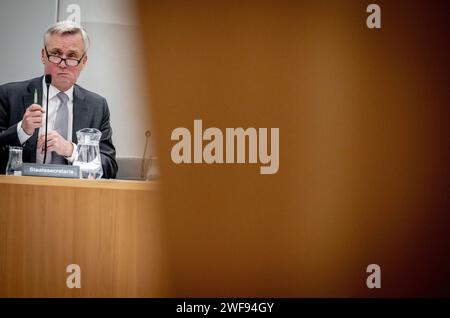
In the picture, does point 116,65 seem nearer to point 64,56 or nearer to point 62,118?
point 64,56

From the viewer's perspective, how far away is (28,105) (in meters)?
2.87

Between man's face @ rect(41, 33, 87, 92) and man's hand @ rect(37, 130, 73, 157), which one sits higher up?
man's face @ rect(41, 33, 87, 92)

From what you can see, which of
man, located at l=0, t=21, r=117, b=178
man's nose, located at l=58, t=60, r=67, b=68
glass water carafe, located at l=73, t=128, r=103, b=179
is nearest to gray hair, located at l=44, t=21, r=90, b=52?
man, located at l=0, t=21, r=117, b=178

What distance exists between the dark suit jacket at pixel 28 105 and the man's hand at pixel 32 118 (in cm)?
12

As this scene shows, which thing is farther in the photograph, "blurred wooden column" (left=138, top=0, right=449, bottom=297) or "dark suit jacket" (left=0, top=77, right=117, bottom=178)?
"dark suit jacket" (left=0, top=77, right=117, bottom=178)

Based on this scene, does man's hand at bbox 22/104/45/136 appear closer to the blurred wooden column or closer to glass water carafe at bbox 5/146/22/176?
glass water carafe at bbox 5/146/22/176

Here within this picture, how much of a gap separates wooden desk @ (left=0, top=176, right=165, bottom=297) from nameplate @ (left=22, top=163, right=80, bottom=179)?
62mm

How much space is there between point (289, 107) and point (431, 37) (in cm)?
69

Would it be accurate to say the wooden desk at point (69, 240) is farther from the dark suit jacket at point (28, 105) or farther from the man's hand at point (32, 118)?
the dark suit jacket at point (28, 105)

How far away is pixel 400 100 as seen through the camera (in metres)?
2.69

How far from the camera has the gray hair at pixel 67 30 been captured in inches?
114

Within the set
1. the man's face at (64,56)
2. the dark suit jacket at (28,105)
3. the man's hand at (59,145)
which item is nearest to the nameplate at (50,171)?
the man's hand at (59,145)

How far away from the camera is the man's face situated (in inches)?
114
